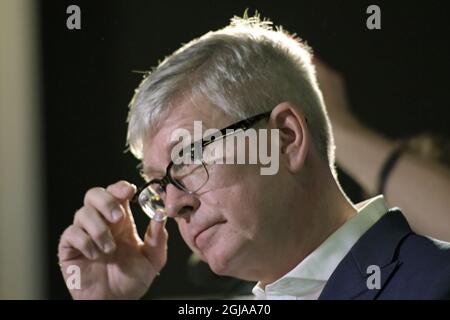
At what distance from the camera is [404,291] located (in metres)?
1.01

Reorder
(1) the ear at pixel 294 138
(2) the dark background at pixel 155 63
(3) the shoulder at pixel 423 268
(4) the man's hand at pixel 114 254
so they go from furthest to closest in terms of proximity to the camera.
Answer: (2) the dark background at pixel 155 63 < (4) the man's hand at pixel 114 254 < (1) the ear at pixel 294 138 < (3) the shoulder at pixel 423 268

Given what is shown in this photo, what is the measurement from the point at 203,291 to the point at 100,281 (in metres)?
0.34

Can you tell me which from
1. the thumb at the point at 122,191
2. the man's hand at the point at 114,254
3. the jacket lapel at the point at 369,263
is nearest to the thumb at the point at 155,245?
the man's hand at the point at 114,254

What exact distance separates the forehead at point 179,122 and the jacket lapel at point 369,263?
0.26 m

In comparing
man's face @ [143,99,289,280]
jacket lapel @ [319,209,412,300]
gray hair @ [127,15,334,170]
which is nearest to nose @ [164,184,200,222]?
Result: man's face @ [143,99,289,280]

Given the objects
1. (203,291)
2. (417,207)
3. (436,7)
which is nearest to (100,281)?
(203,291)

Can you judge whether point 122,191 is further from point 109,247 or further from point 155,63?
point 155,63

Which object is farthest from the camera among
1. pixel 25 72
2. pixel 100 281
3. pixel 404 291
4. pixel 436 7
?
Result: pixel 25 72

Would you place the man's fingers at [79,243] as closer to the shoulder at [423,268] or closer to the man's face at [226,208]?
the man's face at [226,208]

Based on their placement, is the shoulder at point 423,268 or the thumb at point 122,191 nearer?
the shoulder at point 423,268

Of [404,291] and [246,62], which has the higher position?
[246,62]

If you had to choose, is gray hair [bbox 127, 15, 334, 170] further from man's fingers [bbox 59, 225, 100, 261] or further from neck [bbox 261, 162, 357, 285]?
man's fingers [bbox 59, 225, 100, 261]

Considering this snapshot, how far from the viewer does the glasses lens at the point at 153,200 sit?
3.74 ft
